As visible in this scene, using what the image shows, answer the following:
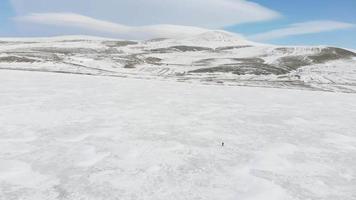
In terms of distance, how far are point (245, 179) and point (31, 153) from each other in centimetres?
296

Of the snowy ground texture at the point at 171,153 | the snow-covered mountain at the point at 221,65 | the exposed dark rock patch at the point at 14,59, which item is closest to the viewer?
the snowy ground texture at the point at 171,153

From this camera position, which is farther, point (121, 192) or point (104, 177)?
point (104, 177)

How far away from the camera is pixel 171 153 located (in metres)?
5.65

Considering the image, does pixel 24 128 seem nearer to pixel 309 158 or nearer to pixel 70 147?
pixel 70 147

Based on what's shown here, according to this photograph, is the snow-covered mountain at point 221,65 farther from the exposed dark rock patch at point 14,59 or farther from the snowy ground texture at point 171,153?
the snowy ground texture at point 171,153

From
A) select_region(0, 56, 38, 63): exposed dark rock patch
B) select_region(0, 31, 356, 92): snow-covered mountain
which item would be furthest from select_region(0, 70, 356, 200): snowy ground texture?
select_region(0, 56, 38, 63): exposed dark rock patch

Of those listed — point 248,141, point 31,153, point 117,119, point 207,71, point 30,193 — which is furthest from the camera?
point 207,71

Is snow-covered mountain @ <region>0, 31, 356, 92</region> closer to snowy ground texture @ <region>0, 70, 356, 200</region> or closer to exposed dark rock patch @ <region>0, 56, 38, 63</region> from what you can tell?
exposed dark rock patch @ <region>0, 56, 38, 63</region>

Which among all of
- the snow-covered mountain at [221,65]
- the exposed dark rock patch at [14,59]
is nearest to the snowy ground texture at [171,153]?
the snow-covered mountain at [221,65]

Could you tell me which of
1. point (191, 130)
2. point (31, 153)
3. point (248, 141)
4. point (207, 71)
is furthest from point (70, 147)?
point (207, 71)

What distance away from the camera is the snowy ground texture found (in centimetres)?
419

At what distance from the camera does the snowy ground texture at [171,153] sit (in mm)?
4191

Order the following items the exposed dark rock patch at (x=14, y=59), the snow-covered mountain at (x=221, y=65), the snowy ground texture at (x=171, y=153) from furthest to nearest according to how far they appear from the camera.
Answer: the exposed dark rock patch at (x=14, y=59) → the snow-covered mountain at (x=221, y=65) → the snowy ground texture at (x=171, y=153)

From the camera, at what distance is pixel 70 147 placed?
584cm
